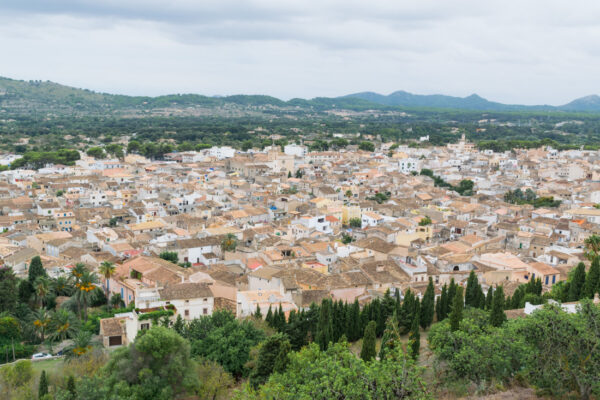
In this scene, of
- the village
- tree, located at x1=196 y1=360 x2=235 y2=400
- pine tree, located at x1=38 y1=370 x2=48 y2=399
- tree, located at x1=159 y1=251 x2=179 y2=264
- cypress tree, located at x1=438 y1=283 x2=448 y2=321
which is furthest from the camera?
tree, located at x1=159 y1=251 x2=179 y2=264

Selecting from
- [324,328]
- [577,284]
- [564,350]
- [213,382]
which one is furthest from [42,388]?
[577,284]

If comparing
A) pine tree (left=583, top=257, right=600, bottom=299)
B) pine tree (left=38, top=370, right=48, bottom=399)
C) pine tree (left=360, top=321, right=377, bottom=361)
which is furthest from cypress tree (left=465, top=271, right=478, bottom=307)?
pine tree (left=38, top=370, right=48, bottom=399)

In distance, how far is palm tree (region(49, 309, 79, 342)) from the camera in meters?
28.0

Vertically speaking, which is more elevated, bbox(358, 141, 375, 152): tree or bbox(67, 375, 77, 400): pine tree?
bbox(358, 141, 375, 152): tree

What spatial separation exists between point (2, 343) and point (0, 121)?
184562mm

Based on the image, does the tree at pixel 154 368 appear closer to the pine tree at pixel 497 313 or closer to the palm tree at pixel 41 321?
the palm tree at pixel 41 321

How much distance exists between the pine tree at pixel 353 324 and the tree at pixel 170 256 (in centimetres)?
1939

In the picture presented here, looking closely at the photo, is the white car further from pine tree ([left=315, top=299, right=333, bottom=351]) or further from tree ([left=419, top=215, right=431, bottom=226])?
tree ([left=419, top=215, right=431, bottom=226])

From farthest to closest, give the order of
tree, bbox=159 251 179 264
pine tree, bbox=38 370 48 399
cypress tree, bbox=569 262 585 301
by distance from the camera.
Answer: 1. tree, bbox=159 251 179 264
2. cypress tree, bbox=569 262 585 301
3. pine tree, bbox=38 370 48 399

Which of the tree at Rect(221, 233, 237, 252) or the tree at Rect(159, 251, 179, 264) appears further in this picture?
the tree at Rect(221, 233, 237, 252)

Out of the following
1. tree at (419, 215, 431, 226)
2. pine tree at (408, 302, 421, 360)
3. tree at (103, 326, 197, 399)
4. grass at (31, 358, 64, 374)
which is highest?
tree at (103, 326, 197, 399)

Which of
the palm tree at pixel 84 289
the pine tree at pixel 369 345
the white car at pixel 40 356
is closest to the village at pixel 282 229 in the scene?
the palm tree at pixel 84 289

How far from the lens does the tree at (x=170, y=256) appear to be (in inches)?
1663

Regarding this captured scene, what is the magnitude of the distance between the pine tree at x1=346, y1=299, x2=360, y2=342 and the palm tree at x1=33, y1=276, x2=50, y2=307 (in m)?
18.2
